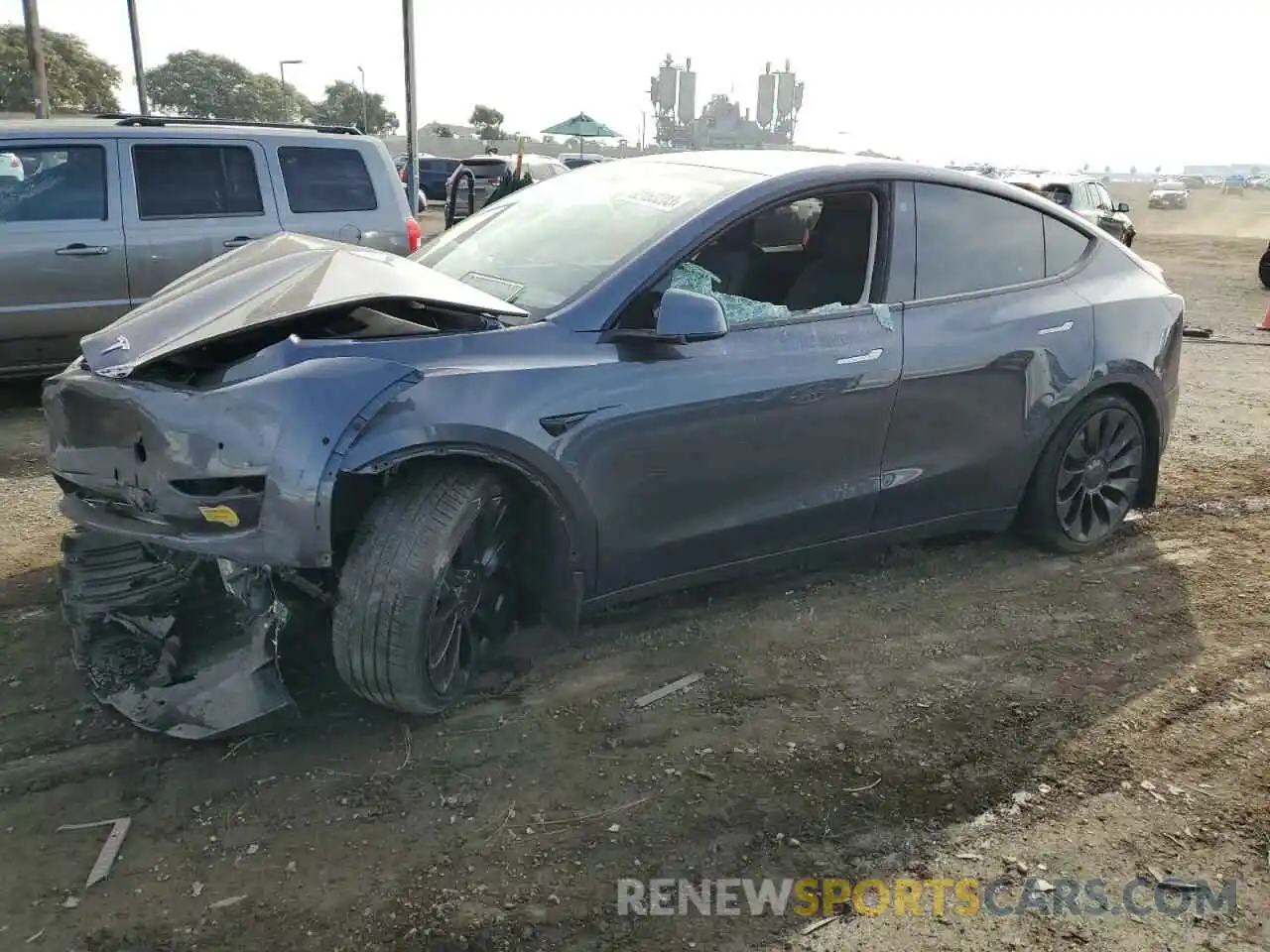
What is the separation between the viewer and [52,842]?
2.56 metres

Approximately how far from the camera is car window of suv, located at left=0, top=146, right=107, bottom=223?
6.45 metres

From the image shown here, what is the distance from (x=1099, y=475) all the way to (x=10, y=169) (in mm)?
6553

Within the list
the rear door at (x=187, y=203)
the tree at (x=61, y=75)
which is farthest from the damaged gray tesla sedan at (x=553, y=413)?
the tree at (x=61, y=75)

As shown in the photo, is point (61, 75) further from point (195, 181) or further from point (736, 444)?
point (736, 444)

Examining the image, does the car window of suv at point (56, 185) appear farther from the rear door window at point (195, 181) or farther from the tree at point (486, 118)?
the tree at point (486, 118)

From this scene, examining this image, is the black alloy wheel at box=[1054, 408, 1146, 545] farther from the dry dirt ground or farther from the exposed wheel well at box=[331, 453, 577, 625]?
the exposed wheel well at box=[331, 453, 577, 625]

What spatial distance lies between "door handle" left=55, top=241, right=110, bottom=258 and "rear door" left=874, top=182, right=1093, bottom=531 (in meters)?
5.24

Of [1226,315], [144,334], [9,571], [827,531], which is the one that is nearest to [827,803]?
[827,531]

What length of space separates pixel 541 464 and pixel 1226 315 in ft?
44.2

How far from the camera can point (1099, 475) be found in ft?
15.0

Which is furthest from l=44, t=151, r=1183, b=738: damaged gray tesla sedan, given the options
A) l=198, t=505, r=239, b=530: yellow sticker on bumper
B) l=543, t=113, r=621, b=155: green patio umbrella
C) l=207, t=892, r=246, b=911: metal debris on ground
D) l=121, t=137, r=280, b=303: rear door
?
l=543, t=113, r=621, b=155: green patio umbrella

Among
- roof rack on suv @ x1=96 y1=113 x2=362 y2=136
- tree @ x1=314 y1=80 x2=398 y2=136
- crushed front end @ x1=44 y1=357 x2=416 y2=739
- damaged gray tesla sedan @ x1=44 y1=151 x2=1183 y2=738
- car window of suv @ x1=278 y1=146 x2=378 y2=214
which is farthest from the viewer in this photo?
tree @ x1=314 y1=80 x2=398 y2=136

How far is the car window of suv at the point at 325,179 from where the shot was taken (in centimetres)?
728

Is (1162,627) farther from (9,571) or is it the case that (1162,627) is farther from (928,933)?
(9,571)
